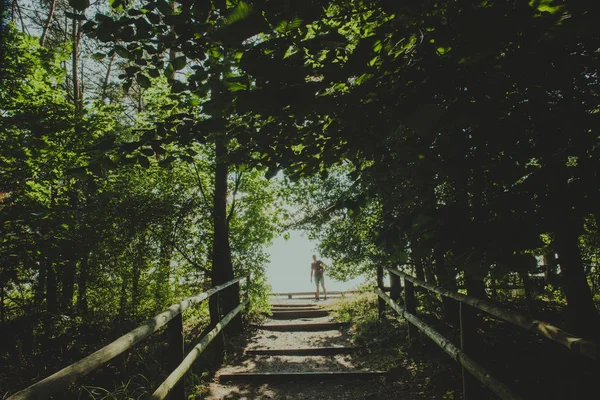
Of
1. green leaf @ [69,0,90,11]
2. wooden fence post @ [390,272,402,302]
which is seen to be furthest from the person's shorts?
green leaf @ [69,0,90,11]

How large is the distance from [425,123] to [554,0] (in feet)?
2.99

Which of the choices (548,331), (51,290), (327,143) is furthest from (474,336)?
(51,290)

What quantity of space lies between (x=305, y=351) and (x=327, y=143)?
14.2ft

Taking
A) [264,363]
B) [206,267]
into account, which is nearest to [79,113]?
[206,267]

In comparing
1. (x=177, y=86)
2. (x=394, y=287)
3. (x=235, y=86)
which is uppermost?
(x=177, y=86)

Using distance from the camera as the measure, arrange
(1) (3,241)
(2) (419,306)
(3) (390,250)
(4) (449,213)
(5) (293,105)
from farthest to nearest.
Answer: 1. (2) (419,306)
2. (1) (3,241)
3. (3) (390,250)
4. (4) (449,213)
5. (5) (293,105)

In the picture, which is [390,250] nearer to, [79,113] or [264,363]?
[264,363]

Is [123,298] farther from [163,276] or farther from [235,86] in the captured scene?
[235,86]

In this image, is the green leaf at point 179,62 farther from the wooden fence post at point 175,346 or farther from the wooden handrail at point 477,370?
the wooden handrail at point 477,370

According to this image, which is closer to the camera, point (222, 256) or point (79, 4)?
point (79, 4)

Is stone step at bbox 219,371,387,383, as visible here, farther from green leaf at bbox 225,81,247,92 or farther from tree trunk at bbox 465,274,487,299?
green leaf at bbox 225,81,247,92

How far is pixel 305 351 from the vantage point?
5723 mm

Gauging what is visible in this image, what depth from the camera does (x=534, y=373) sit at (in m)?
3.31

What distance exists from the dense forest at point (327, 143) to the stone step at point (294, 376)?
1811mm
